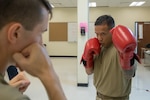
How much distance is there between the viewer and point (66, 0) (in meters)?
9.73

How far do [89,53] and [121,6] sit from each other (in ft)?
32.8

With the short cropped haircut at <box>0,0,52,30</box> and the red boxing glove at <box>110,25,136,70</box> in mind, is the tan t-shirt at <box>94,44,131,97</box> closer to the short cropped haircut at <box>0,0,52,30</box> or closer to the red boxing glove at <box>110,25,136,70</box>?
the red boxing glove at <box>110,25,136,70</box>

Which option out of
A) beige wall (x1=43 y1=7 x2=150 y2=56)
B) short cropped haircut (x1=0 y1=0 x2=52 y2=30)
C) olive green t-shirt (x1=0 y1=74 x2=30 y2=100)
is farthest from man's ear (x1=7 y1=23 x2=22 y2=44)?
beige wall (x1=43 y1=7 x2=150 y2=56)

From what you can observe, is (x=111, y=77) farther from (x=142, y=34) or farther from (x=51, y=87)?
(x=142, y=34)

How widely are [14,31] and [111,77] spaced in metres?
Result: 1.56

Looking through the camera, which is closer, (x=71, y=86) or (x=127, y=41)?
(x=127, y=41)

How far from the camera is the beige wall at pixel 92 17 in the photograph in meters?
11.9

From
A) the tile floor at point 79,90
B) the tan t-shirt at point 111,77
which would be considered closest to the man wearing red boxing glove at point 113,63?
the tan t-shirt at point 111,77

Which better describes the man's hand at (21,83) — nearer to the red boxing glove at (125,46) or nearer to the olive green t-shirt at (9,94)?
the olive green t-shirt at (9,94)

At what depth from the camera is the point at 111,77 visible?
2.00m

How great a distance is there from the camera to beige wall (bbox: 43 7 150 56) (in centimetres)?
1187

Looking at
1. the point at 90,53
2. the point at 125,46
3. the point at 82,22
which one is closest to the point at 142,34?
the point at 82,22

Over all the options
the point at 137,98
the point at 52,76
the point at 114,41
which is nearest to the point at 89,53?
the point at 114,41

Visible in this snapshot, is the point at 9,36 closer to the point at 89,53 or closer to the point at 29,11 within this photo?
the point at 29,11
